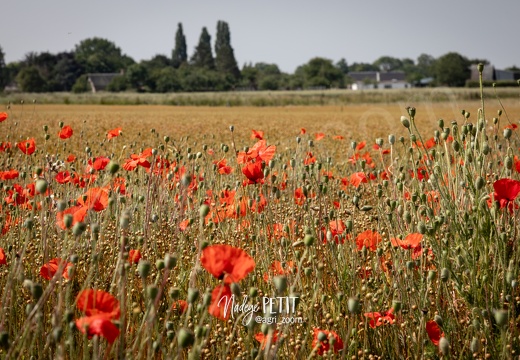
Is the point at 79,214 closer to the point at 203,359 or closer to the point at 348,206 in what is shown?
the point at 203,359

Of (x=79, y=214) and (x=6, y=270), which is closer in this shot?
(x=79, y=214)

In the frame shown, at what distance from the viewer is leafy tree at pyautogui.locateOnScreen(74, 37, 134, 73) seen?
82.2m

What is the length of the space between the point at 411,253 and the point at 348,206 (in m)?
1.40

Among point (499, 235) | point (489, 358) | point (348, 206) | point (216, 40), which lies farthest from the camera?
point (216, 40)

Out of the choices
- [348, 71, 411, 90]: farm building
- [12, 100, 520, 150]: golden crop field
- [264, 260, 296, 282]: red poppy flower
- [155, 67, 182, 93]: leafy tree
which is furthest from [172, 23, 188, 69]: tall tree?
[264, 260, 296, 282]: red poppy flower

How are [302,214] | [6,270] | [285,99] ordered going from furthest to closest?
[285,99], [302,214], [6,270]

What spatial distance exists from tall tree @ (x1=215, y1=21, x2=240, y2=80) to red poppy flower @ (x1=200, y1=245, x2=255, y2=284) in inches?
3300

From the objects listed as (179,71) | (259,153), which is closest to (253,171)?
(259,153)

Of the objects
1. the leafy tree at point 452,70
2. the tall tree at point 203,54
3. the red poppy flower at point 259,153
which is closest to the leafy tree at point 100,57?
the tall tree at point 203,54

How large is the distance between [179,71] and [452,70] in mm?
35121

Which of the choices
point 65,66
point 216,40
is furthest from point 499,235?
point 216,40

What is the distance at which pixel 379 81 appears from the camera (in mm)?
99250

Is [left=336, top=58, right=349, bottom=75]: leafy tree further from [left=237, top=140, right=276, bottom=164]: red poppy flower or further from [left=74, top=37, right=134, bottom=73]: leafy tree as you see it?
[left=237, top=140, right=276, bottom=164]: red poppy flower

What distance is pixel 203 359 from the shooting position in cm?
162
